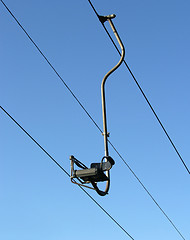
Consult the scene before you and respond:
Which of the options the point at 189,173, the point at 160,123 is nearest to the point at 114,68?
the point at 160,123

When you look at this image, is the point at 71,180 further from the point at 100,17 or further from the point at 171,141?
the point at 171,141

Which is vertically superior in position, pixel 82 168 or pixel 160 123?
pixel 160 123

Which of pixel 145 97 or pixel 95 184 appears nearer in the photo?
pixel 95 184

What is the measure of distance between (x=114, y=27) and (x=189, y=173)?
255 inches

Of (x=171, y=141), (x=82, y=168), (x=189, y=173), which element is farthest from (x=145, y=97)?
(x=189, y=173)

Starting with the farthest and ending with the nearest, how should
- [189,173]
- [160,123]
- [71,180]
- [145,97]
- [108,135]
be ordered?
[189,173]
[160,123]
[145,97]
[108,135]
[71,180]

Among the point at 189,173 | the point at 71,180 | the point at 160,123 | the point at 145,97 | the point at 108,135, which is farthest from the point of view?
the point at 189,173

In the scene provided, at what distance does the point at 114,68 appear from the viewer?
7.11m

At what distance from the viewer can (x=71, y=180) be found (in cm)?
645

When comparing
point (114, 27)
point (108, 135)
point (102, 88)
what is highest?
point (114, 27)

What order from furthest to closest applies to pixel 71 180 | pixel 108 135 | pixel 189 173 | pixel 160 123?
Result: pixel 189 173
pixel 160 123
pixel 108 135
pixel 71 180

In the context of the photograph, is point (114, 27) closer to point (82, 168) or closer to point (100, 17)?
point (100, 17)

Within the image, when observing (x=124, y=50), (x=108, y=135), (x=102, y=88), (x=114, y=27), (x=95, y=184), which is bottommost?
(x=95, y=184)

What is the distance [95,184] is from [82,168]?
1.03 ft
